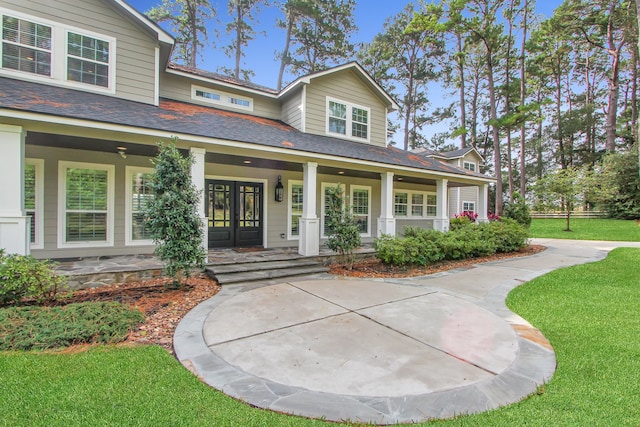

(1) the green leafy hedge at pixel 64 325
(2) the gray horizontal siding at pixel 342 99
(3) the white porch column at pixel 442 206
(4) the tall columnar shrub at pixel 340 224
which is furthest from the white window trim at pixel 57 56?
(3) the white porch column at pixel 442 206

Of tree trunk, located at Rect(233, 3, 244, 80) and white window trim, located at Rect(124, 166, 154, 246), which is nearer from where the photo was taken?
white window trim, located at Rect(124, 166, 154, 246)

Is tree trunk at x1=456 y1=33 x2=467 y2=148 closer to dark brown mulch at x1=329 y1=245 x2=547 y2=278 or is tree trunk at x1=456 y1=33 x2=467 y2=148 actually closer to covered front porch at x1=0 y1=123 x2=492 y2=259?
covered front porch at x1=0 y1=123 x2=492 y2=259

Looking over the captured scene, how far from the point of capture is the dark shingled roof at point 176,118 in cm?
529

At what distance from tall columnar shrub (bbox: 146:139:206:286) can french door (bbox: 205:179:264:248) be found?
9.95ft

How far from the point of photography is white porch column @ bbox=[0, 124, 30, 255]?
468cm

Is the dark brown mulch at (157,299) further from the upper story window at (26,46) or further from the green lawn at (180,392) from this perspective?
the upper story window at (26,46)

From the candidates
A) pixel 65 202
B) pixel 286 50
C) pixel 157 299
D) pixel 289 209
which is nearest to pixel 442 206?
pixel 289 209

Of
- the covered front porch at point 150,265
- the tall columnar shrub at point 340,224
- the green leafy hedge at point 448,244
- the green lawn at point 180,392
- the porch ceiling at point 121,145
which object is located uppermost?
the porch ceiling at point 121,145

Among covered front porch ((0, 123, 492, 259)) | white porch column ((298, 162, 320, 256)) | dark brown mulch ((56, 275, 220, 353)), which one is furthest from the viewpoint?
white porch column ((298, 162, 320, 256))

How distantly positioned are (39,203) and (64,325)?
4.45 meters

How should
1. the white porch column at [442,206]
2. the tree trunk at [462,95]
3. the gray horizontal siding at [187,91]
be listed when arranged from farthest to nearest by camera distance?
the tree trunk at [462,95] < the white porch column at [442,206] < the gray horizontal siding at [187,91]

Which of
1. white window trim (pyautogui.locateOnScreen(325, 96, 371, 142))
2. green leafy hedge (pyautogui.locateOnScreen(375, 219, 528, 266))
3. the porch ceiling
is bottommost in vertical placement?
green leafy hedge (pyautogui.locateOnScreen(375, 219, 528, 266))

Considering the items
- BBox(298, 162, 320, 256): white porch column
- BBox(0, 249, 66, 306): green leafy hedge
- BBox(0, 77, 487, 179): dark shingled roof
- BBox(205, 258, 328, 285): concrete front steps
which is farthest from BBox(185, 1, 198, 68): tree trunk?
BBox(0, 249, 66, 306): green leafy hedge

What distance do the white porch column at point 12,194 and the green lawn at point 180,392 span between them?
9.11 feet
